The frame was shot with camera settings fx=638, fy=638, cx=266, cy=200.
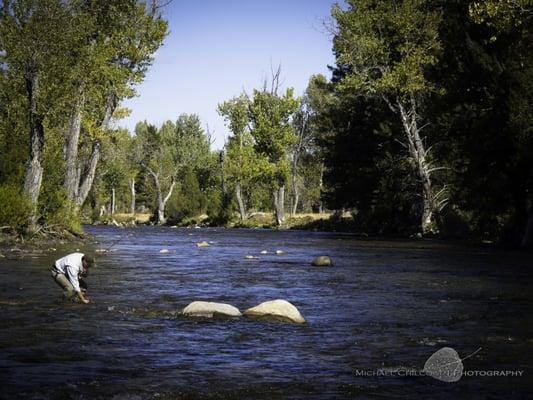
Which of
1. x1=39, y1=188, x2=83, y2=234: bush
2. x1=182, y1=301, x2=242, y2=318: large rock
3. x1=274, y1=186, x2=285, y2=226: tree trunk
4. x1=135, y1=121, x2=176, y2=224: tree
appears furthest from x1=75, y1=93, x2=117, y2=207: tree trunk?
x1=135, y1=121, x2=176, y2=224: tree

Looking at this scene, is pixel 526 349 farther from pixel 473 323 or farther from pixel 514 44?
pixel 514 44

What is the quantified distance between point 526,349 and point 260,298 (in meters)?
7.09

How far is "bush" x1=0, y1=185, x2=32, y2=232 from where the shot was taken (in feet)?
94.2

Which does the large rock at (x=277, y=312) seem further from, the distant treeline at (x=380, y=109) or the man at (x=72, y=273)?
the distant treeline at (x=380, y=109)

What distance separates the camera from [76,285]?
1395cm

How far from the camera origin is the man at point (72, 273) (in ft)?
45.9

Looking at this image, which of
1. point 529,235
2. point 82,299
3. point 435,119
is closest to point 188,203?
point 435,119

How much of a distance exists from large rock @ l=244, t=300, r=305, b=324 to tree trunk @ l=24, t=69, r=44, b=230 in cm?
2122

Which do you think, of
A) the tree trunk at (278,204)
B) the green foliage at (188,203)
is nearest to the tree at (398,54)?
the tree trunk at (278,204)

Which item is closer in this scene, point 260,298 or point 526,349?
point 526,349

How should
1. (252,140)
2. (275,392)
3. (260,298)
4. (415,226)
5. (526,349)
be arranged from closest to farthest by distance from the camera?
(275,392) < (526,349) < (260,298) < (415,226) < (252,140)

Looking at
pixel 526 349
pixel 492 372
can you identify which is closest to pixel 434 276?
pixel 526 349

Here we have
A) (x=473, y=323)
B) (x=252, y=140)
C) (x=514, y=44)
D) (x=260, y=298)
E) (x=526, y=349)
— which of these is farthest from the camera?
(x=252, y=140)

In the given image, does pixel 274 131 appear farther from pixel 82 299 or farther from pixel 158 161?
pixel 82 299
